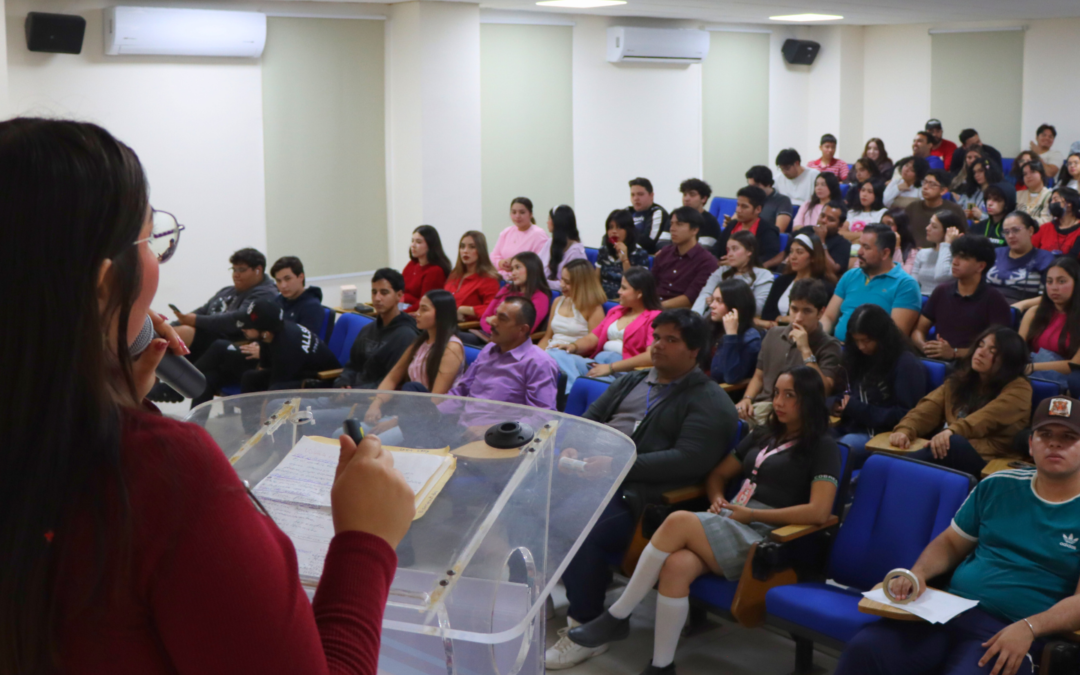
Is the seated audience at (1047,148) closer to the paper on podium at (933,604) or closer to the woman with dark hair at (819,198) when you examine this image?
the woman with dark hair at (819,198)

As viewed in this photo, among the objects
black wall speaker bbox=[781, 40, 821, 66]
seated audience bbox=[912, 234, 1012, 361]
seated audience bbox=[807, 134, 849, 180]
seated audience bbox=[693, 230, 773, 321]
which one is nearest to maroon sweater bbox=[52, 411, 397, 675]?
seated audience bbox=[912, 234, 1012, 361]

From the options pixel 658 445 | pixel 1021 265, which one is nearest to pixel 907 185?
pixel 1021 265

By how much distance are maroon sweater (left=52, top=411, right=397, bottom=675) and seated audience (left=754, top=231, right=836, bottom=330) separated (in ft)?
18.5

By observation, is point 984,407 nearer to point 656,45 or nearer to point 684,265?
point 684,265

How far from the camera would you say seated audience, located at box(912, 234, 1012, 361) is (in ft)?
17.4

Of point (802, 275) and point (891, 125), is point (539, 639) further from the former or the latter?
point (891, 125)

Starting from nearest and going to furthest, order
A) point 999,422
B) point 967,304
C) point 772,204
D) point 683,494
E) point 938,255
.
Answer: point 683,494
point 999,422
point 967,304
point 938,255
point 772,204

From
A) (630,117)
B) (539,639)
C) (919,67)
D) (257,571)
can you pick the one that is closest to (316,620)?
(257,571)

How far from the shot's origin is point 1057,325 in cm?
509

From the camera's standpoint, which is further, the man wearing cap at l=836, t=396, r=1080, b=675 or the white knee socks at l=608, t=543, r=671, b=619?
the white knee socks at l=608, t=543, r=671, b=619

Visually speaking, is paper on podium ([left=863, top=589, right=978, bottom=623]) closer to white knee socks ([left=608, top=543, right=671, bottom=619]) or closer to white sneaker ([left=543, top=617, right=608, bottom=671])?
white knee socks ([left=608, top=543, right=671, bottom=619])

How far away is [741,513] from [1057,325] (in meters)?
2.63

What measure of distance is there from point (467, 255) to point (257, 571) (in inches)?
252

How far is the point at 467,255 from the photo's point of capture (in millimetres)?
7113
